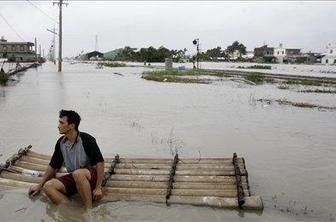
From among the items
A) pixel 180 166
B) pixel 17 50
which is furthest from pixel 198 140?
pixel 17 50

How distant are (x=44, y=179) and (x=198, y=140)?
5397 mm

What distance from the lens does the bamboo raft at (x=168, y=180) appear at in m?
5.57

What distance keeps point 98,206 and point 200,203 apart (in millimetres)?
1314

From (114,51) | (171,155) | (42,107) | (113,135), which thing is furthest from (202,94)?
(114,51)

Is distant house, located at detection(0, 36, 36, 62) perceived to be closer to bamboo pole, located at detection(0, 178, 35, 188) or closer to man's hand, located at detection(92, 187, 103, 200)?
bamboo pole, located at detection(0, 178, 35, 188)

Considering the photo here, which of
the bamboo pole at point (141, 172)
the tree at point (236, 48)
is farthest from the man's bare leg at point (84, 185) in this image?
the tree at point (236, 48)

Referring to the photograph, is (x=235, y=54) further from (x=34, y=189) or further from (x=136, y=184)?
(x=34, y=189)

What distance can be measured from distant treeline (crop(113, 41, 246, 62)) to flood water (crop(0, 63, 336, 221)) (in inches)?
2687

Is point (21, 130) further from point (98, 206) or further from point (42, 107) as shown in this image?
point (98, 206)

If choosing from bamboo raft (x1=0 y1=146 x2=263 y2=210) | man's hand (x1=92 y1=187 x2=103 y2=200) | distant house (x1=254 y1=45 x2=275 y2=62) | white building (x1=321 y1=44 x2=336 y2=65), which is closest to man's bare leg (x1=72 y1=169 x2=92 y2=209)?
man's hand (x1=92 y1=187 x2=103 y2=200)

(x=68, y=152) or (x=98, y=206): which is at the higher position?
(x=68, y=152)

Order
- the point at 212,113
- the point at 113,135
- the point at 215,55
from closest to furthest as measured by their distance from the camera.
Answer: the point at 113,135, the point at 212,113, the point at 215,55

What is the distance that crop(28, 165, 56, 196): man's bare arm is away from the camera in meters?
5.58

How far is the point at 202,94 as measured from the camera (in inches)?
872
